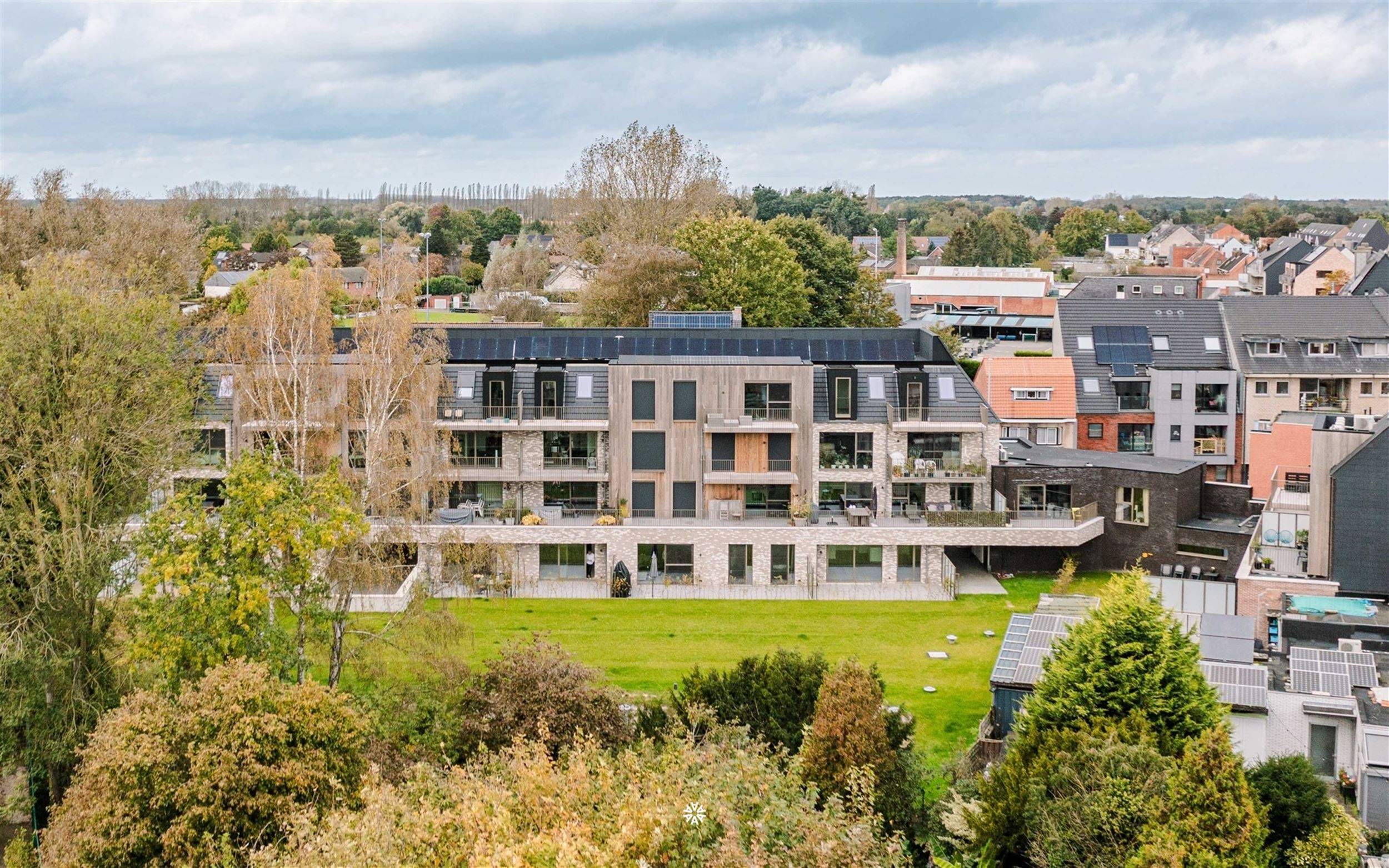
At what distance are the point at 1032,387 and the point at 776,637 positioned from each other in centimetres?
1987

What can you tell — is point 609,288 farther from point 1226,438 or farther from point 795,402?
point 1226,438

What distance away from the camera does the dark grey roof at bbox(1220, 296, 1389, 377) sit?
52.1 m

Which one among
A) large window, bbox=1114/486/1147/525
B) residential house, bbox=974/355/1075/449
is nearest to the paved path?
large window, bbox=1114/486/1147/525

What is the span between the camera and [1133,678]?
2273 centimetres

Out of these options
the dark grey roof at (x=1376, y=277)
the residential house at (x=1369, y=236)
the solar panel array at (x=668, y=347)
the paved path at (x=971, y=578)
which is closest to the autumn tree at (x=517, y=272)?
the solar panel array at (x=668, y=347)

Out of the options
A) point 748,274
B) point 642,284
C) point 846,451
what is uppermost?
point 748,274

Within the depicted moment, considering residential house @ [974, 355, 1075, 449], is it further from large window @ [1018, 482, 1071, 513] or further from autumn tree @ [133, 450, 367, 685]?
autumn tree @ [133, 450, 367, 685]

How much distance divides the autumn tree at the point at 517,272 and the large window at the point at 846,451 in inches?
2038

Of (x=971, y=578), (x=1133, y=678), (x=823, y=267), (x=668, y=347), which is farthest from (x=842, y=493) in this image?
(x=823, y=267)

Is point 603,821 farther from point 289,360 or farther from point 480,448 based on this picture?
point 480,448

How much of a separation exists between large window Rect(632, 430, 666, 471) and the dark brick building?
11072 mm

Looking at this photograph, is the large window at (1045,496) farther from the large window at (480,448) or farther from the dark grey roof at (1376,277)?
the dark grey roof at (1376,277)

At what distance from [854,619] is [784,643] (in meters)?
3.26

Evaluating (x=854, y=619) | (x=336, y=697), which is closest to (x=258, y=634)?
(x=336, y=697)
